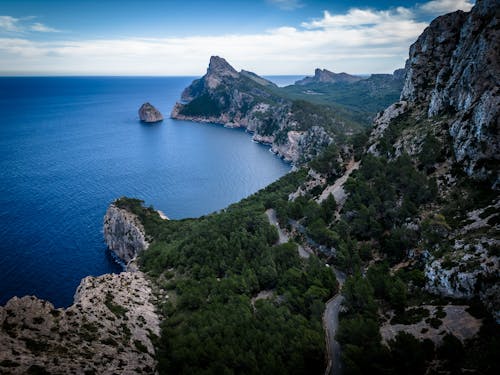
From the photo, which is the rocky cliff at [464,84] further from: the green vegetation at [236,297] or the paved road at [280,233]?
the paved road at [280,233]

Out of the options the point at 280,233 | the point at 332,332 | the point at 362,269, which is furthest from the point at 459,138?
the point at 280,233

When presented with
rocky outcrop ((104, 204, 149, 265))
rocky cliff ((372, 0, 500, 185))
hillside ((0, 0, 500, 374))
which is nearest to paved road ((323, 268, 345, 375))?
hillside ((0, 0, 500, 374))

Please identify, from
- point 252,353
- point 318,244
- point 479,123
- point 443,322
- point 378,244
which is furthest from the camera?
point 318,244

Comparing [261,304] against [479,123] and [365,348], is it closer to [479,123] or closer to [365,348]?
[365,348]

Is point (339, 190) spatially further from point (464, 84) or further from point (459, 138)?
point (464, 84)

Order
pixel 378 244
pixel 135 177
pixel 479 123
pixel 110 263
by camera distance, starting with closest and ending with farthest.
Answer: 1. pixel 479 123
2. pixel 378 244
3. pixel 110 263
4. pixel 135 177

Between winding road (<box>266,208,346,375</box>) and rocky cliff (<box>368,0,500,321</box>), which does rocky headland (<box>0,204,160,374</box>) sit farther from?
rocky cliff (<box>368,0,500,321</box>)

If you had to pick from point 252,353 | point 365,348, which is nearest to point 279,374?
point 252,353
